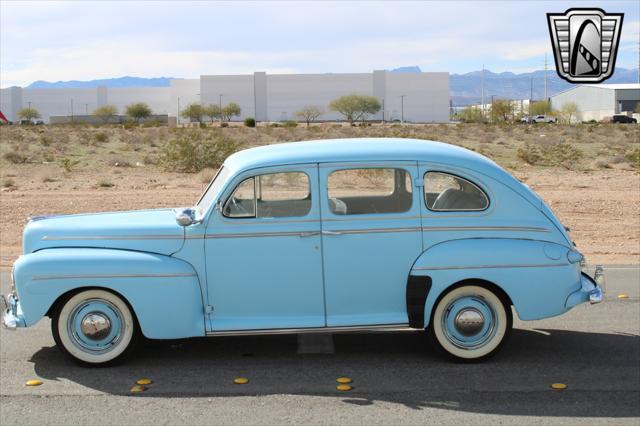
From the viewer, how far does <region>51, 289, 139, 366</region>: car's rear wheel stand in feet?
22.3

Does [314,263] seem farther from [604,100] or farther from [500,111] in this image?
[604,100]

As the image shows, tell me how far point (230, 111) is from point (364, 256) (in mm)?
107392

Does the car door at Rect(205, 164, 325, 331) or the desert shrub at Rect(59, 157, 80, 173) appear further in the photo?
the desert shrub at Rect(59, 157, 80, 173)

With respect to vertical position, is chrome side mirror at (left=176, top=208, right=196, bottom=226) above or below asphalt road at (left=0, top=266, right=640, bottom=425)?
above

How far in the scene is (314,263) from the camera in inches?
268

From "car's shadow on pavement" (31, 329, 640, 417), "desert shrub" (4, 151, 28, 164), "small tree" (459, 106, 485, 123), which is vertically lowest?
"car's shadow on pavement" (31, 329, 640, 417)

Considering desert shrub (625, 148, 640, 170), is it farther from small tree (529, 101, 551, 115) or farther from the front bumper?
small tree (529, 101, 551, 115)

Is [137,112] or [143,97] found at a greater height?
[143,97]

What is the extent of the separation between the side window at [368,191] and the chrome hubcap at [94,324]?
6.67ft

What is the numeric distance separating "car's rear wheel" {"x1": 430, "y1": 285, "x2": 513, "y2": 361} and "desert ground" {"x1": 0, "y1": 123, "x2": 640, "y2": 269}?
673cm

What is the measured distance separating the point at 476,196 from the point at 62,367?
3684 millimetres

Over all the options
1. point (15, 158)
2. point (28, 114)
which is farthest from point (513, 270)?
point (28, 114)

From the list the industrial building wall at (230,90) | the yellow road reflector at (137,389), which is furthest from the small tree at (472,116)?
the yellow road reflector at (137,389)

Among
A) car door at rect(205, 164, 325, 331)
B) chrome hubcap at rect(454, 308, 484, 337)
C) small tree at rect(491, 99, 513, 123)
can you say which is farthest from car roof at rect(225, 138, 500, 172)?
small tree at rect(491, 99, 513, 123)
